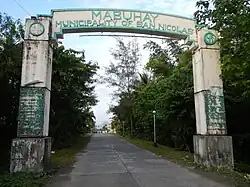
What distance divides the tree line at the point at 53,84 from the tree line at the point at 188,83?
5.70 meters

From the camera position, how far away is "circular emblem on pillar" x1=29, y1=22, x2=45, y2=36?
9.55 m

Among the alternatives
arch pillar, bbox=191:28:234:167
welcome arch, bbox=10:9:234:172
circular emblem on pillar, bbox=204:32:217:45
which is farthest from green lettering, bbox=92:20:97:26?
circular emblem on pillar, bbox=204:32:217:45

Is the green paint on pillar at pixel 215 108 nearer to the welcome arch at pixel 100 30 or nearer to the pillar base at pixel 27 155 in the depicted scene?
the welcome arch at pixel 100 30

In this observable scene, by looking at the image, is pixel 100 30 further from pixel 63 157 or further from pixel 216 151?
pixel 63 157

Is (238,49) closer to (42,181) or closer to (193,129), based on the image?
(42,181)

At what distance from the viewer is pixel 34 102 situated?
29.9ft

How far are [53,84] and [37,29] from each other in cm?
657

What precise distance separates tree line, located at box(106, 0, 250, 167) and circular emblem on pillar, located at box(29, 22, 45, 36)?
204 inches

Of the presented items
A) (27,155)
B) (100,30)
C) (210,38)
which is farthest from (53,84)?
(210,38)

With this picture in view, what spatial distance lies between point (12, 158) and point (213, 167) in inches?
251

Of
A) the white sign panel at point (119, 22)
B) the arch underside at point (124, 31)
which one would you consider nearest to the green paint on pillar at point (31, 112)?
the white sign panel at point (119, 22)

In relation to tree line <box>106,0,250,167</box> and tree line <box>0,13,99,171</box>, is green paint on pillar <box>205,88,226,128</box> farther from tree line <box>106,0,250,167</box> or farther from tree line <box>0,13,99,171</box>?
tree line <box>0,13,99,171</box>

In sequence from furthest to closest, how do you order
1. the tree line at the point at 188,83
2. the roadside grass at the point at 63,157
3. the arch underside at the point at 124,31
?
the roadside grass at the point at 63,157 < the arch underside at the point at 124,31 < the tree line at the point at 188,83

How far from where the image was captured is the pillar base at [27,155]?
8469mm
